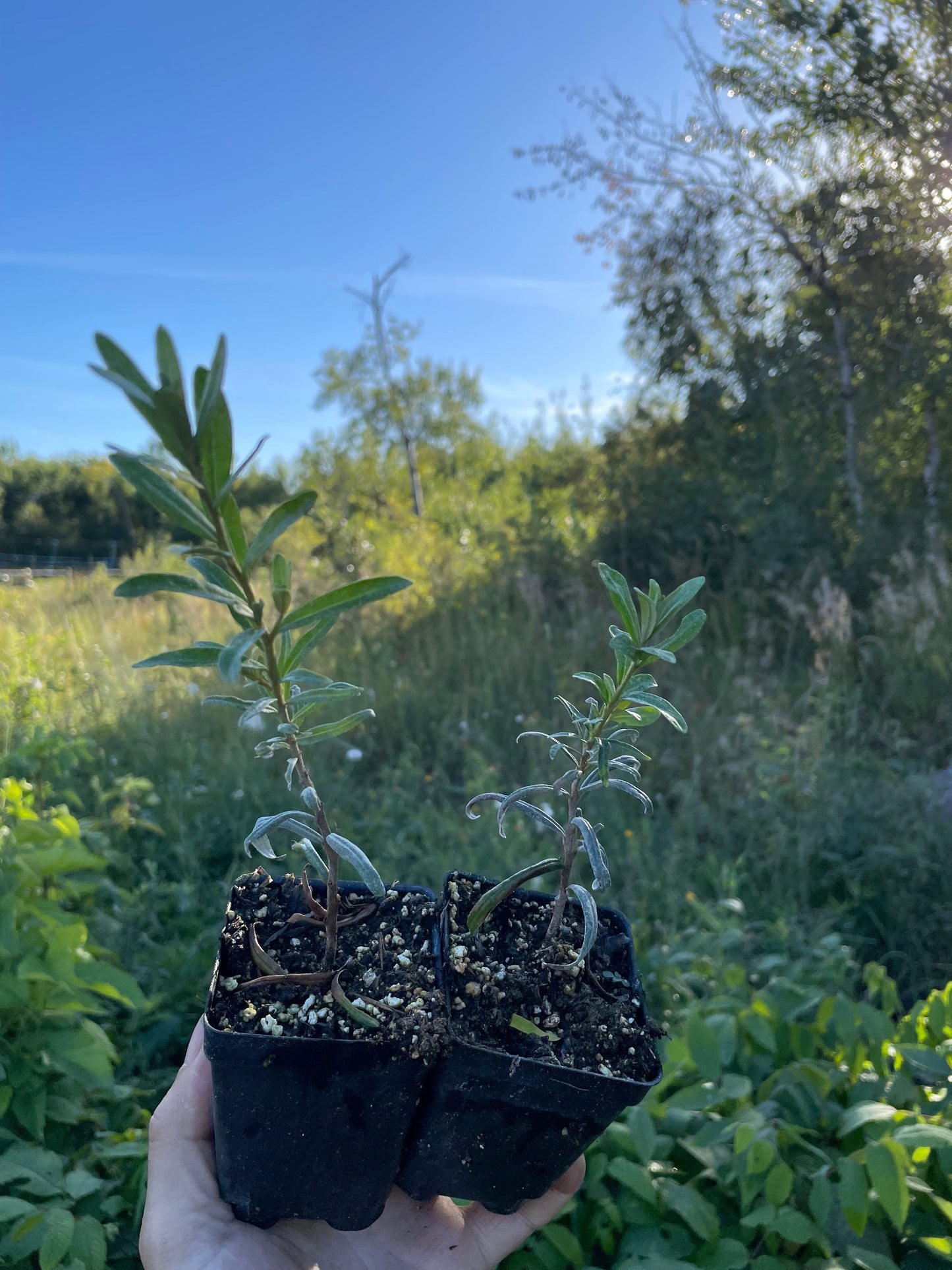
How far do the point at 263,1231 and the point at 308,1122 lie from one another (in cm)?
25

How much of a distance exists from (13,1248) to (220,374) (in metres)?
1.21

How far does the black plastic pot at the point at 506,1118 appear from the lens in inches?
34.4

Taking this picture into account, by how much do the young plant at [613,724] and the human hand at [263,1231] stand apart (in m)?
0.47

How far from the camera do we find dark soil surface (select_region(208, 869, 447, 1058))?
0.88 m

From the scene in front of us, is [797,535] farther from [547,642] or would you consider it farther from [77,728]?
[77,728]

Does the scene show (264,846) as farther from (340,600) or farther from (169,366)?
(169,366)

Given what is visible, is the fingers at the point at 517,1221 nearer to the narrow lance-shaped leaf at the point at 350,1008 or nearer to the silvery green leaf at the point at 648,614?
the narrow lance-shaped leaf at the point at 350,1008

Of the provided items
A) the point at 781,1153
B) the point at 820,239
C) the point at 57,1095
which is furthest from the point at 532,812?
the point at 820,239

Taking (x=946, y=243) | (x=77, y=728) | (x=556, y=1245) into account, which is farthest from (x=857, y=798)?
(x=946, y=243)

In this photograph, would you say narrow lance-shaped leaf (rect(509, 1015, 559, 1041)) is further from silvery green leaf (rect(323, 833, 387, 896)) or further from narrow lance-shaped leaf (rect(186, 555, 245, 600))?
narrow lance-shaped leaf (rect(186, 555, 245, 600))

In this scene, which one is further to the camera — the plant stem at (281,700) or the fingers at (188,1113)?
the fingers at (188,1113)

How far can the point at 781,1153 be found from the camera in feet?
4.26

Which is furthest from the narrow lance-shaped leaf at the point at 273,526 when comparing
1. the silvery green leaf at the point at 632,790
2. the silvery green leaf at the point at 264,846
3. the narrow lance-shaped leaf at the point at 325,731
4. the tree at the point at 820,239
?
the tree at the point at 820,239

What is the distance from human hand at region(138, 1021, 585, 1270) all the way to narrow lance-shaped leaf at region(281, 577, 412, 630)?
0.64 m
